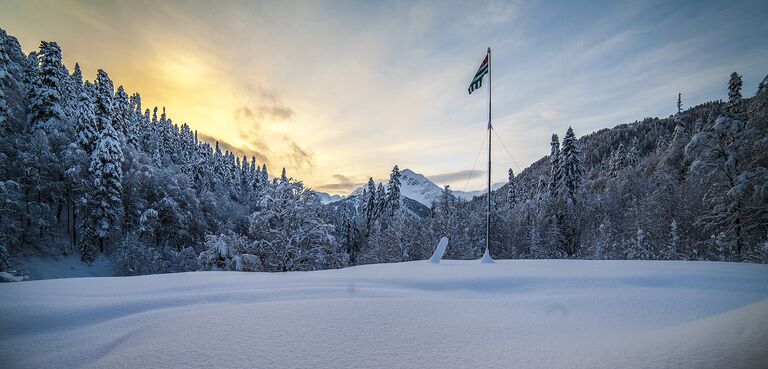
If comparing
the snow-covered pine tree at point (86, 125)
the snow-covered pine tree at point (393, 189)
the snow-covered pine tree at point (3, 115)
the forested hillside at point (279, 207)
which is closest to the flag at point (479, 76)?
the forested hillside at point (279, 207)

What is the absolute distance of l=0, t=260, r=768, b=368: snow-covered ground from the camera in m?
1.86

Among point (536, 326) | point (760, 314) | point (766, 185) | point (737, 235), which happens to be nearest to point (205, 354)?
point (536, 326)

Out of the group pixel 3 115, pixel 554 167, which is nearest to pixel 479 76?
pixel 554 167

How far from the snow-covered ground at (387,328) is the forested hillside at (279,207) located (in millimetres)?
12410

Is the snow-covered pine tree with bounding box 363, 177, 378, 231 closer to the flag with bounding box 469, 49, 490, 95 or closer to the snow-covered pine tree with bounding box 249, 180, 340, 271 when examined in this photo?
the snow-covered pine tree with bounding box 249, 180, 340, 271

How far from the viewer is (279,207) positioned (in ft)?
59.1

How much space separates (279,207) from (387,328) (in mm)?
16685

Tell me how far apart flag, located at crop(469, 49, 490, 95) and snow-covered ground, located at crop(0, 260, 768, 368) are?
8.21 metres

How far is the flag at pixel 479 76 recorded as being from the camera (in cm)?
1056

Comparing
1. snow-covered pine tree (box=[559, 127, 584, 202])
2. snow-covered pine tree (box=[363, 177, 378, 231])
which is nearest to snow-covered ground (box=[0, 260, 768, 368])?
snow-covered pine tree (box=[559, 127, 584, 202])

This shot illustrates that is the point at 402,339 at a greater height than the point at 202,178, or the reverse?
the point at 202,178

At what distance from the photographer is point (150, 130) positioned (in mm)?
66375

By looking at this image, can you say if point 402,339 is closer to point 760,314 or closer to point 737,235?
point 760,314

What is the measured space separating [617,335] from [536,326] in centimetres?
58
